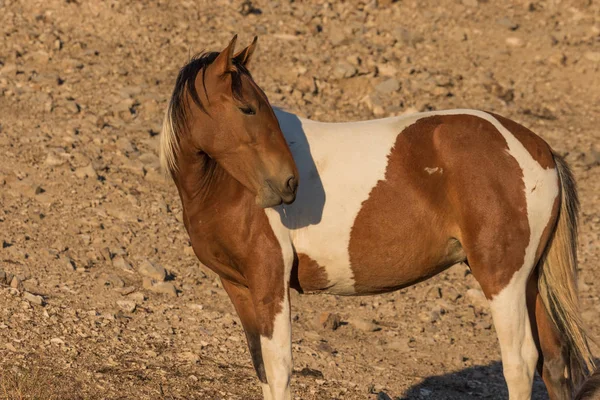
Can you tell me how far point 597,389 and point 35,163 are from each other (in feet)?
19.3

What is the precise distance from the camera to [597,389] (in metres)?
4.24

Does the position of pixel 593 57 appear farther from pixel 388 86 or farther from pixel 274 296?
pixel 274 296

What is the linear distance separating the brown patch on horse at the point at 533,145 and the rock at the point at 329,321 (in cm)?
278

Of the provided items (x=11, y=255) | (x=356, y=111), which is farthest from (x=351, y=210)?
(x=356, y=111)

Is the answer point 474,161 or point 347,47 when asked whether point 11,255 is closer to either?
point 474,161

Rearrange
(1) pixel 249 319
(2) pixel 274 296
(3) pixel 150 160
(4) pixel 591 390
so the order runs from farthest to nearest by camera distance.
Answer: (3) pixel 150 160, (1) pixel 249 319, (2) pixel 274 296, (4) pixel 591 390

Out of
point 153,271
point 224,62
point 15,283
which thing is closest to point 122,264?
point 153,271

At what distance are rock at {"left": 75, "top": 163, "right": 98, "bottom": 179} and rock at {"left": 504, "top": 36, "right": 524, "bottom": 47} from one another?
609 cm

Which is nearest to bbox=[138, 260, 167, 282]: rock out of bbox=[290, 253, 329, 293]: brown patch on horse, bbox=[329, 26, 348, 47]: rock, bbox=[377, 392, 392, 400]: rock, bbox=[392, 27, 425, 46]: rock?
bbox=[377, 392, 392, 400]: rock

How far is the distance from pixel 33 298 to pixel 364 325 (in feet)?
8.55

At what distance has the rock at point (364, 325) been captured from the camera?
746cm

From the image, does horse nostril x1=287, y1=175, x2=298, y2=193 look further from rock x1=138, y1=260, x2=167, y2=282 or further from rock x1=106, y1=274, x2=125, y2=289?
rock x1=138, y1=260, x2=167, y2=282

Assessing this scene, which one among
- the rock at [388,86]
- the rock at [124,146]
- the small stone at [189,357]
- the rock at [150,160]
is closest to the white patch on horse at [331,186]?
the small stone at [189,357]

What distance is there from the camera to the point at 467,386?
6.83 metres
